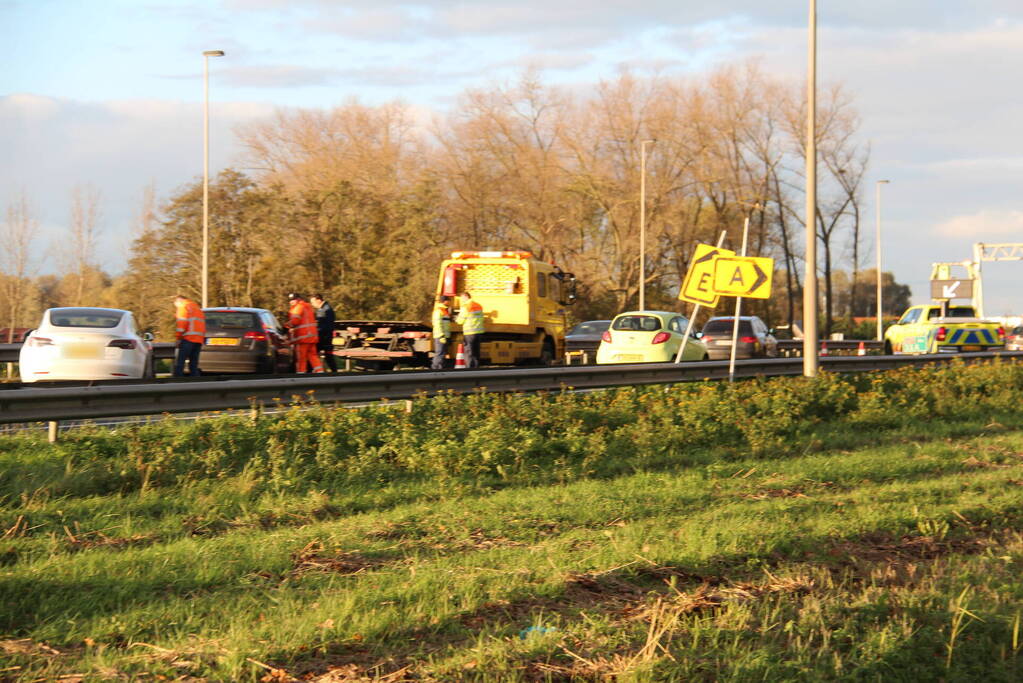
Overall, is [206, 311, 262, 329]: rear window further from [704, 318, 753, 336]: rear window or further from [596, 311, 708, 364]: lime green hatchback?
[704, 318, 753, 336]: rear window

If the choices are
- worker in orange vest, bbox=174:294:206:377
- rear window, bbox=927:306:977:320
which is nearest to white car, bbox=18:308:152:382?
worker in orange vest, bbox=174:294:206:377

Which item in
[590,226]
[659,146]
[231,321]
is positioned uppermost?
[659,146]

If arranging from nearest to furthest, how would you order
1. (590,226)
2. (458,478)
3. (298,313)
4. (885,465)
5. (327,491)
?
(327,491)
(458,478)
(885,465)
(298,313)
(590,226)

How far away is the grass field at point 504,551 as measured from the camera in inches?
199

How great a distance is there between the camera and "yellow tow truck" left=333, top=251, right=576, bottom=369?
2408 centimetres

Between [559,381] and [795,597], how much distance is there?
10.3 m

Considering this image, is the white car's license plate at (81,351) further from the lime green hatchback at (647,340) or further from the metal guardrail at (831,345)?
the metal guardrail at (831,345)

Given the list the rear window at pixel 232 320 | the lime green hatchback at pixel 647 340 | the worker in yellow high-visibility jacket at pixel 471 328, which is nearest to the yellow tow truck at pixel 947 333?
the lime green hatchback at pixel 647 340

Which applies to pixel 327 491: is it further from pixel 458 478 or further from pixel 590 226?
pixel 590 226

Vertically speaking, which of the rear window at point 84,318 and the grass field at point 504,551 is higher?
the rear window at point 84,318

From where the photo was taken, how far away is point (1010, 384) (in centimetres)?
2050

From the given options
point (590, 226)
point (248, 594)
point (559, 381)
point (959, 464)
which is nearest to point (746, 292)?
point (559, 381)

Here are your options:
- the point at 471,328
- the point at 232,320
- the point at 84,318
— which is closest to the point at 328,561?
the point at 84,318

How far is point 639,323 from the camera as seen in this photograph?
23.8 meters
